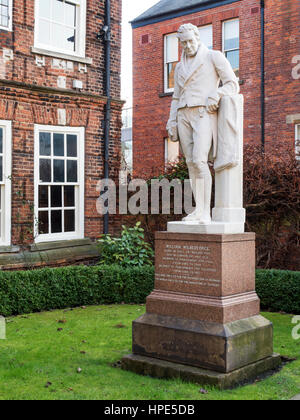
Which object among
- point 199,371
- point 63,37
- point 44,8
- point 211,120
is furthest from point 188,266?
point 44,8

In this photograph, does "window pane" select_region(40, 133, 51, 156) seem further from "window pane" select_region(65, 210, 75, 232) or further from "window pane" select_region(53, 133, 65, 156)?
"window pane" select_region(65, 210, 75, 232)

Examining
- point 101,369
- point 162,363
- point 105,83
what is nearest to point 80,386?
point 101,369

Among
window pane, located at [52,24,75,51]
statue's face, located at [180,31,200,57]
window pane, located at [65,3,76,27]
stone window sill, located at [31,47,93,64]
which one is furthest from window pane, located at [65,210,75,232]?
statue's face, located at [180,31,200,57]

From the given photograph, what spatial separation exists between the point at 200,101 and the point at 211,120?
0.89 ft

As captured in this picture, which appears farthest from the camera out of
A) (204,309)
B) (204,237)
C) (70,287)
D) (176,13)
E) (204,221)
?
(176,13)

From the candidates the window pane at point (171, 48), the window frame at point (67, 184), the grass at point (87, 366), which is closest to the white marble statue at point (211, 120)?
the grass at point (87, 366)

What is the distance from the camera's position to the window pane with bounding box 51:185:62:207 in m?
11.4

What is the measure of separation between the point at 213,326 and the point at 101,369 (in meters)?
1.46

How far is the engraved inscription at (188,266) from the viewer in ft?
18.7

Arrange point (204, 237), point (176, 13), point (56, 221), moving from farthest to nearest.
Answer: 1. point (176, 13)
2. point (56, 221)
3. point (204, 237)

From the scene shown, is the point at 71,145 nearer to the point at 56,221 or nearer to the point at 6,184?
the point at 56,221

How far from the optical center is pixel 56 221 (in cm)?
1148

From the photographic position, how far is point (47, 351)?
6.58 meters
